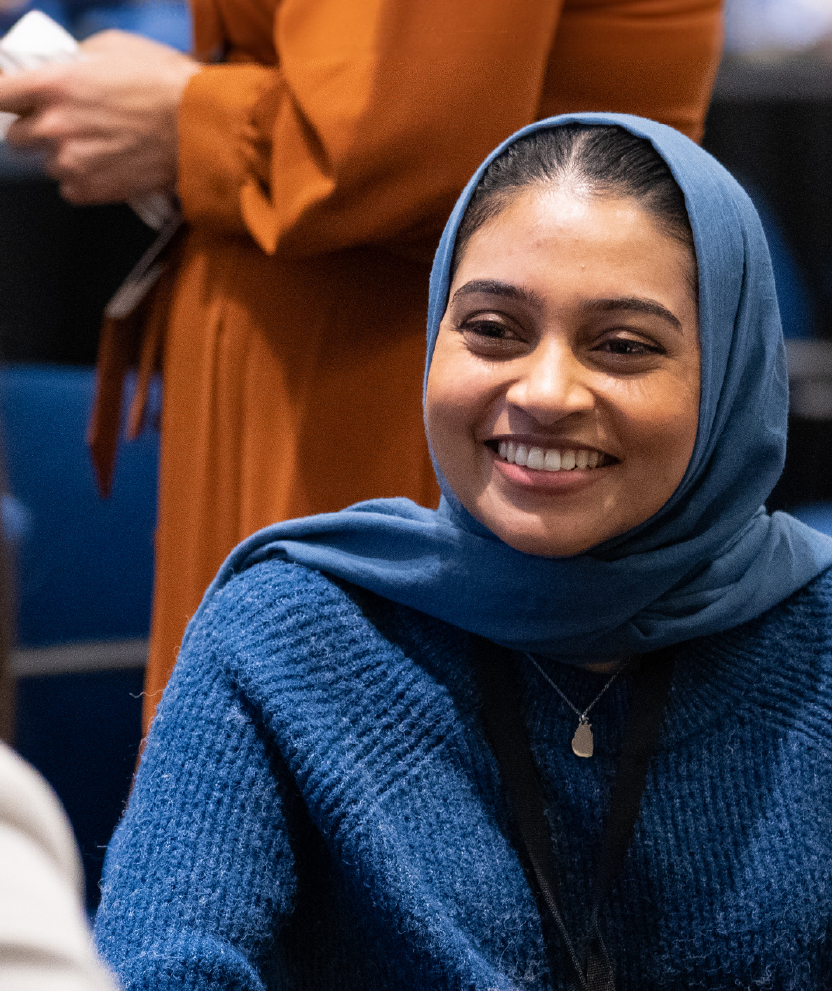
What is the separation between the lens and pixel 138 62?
143 centimetres

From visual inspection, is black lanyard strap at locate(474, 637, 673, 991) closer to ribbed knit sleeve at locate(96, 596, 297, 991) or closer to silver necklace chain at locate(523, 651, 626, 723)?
silver necklace chain at locate(523, 651, 626, 723)

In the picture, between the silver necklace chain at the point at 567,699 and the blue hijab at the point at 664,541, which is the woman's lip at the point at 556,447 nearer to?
the blue hijab at the point at 664,541

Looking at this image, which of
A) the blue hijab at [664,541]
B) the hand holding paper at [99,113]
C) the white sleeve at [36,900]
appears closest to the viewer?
the white sleeve at [36,900]

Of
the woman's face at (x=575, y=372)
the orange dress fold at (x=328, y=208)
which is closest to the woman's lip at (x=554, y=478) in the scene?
the woman's face at (x=575, y=372)

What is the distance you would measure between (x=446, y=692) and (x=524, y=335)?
33 centimetres

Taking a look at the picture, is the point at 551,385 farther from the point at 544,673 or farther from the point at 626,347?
the point at 544,673

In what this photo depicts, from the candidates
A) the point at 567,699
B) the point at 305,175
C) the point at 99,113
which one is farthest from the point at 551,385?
the point at 99,113

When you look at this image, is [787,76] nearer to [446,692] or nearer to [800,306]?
[800,306]

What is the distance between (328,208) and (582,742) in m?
0.57

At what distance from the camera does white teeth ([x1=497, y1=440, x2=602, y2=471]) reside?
109 centimetres

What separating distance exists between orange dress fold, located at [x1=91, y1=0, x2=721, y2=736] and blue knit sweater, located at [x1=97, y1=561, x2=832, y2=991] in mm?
285

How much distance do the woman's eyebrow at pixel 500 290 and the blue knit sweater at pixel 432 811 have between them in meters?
0.30

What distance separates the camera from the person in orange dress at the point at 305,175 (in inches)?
50.7

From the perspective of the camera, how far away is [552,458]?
1085 millimetres
